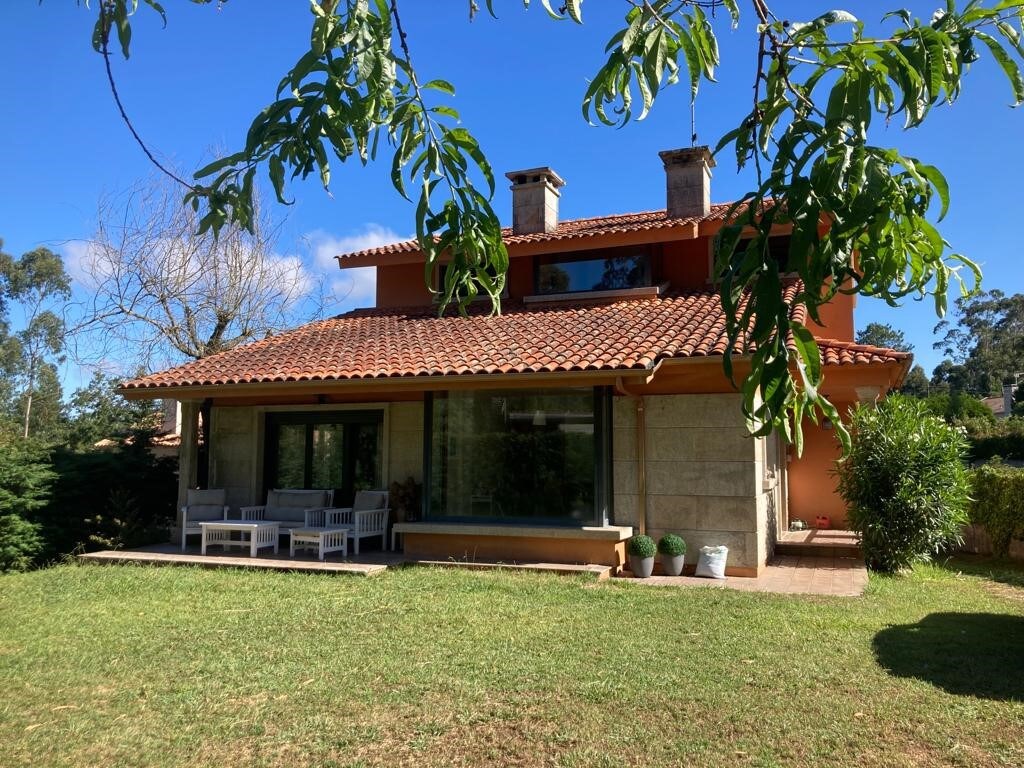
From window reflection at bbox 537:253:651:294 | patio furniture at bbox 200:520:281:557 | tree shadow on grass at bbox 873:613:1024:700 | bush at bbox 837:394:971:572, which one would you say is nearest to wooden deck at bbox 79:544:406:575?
patio furniture at bbox 200:520:281:557

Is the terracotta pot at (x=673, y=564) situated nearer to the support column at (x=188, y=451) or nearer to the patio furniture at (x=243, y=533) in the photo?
the patio furniture at (x=243, y=533)

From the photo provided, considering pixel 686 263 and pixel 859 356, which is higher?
pixel 686 263

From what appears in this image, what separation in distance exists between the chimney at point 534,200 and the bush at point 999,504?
32.3ft

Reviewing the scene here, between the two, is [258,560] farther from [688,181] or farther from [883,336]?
[883,336]

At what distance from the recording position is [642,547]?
34.0 ft

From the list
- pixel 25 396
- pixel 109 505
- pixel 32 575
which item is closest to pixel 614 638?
pixel 32 575

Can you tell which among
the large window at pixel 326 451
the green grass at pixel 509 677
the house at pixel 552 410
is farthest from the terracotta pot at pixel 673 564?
the large window at pixel 326 451

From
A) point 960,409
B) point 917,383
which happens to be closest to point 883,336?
point 917,383

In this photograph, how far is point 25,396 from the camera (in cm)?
4753

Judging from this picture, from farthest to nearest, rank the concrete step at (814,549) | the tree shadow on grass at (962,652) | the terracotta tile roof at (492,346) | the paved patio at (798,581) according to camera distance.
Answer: the concrete step at (814,549), the terracotta tile roof at (492,346), the paved patio at (798,581), the tree shadow on grass at (962,652)

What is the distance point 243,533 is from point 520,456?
198 inches

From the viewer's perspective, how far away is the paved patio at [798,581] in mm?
9531

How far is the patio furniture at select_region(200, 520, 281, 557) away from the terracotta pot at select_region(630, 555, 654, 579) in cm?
586

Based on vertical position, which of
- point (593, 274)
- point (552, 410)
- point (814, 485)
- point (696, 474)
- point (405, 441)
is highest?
point (593, 274)
